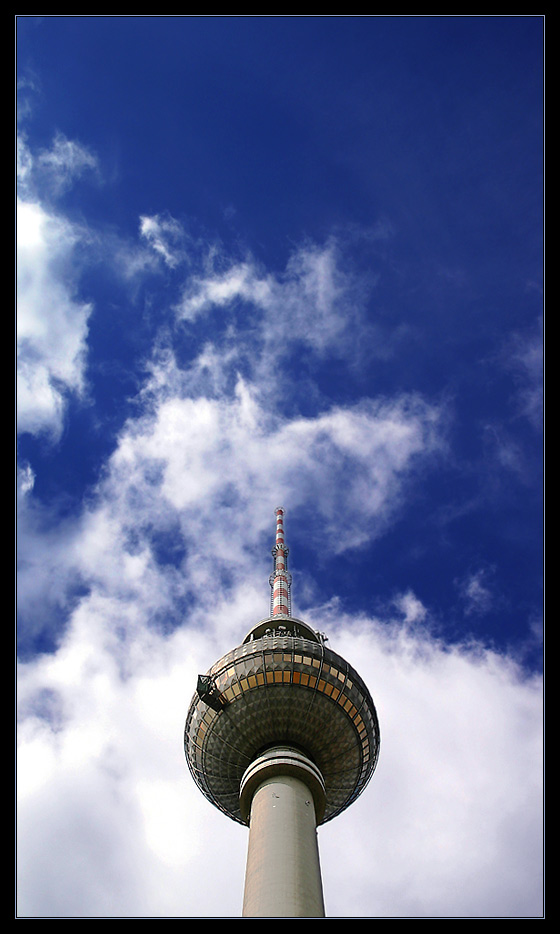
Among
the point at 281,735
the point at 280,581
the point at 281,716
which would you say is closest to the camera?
the point at 281,716

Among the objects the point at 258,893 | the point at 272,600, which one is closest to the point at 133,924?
the point at 258,893

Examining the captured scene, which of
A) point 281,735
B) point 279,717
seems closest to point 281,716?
point 279,717

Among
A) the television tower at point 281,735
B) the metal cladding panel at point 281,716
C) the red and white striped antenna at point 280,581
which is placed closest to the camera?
the television tower at point 281,735

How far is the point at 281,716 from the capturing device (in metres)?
49.7

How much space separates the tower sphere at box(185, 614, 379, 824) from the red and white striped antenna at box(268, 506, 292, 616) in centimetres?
1247

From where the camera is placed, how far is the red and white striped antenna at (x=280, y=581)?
67.1 meters

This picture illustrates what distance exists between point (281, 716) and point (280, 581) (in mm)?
22370

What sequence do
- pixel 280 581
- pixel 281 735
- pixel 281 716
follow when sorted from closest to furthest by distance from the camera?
pixel 281 716, pixel 281 735, pixel 280 581

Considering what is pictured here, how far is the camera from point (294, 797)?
1799 inches

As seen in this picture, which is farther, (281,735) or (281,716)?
(281,735)

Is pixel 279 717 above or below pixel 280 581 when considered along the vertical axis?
below

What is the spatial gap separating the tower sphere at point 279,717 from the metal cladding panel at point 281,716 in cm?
7

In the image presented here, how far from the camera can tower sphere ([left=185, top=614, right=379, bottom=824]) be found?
50000 mm

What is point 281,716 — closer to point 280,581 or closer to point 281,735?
point 281,735
